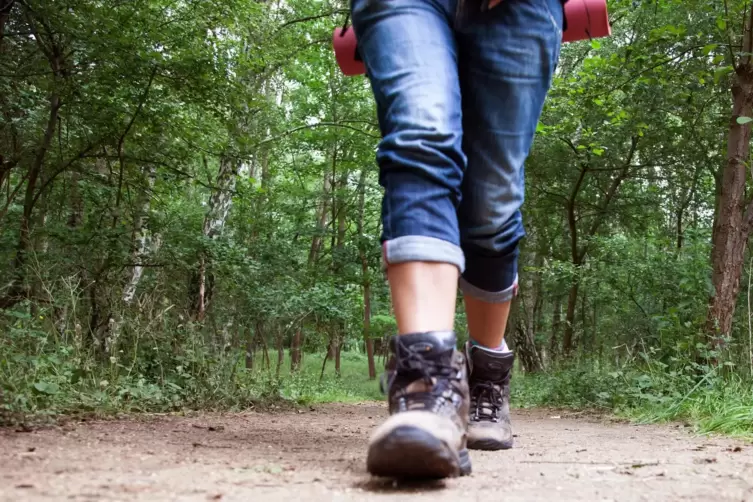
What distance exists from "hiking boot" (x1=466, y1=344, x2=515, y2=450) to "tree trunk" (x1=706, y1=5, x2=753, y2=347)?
11.7ft

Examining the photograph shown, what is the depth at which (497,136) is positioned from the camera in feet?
6.19

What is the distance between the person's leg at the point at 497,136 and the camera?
1.83 metres

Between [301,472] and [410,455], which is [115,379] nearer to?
[301,472]

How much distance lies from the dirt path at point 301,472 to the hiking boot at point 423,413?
0.04 metres

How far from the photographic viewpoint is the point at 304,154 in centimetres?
1791

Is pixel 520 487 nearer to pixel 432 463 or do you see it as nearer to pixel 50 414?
pixel 432 463

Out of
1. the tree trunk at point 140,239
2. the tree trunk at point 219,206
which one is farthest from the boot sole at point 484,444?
the tree trunk at point 219,206

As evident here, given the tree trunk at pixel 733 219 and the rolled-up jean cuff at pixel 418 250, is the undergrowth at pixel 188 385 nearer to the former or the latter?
the tree trunk at pixel 733 219

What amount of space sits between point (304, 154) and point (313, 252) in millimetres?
2871

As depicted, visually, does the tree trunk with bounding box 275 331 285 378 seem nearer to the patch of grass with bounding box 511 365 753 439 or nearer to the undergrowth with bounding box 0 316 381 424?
the undergrowth with bounding box 0 316 381 424

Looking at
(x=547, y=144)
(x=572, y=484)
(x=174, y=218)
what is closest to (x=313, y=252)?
(x=547, y=144)

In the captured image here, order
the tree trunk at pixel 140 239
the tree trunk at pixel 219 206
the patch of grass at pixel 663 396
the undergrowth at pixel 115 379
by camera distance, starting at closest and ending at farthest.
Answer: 1. the undergrowth at pixel 115 379
2. the patch of grass at pixel 663 396
3. the tree trunk at pixel 140 239
4. the tree trunk at pixel 219 206

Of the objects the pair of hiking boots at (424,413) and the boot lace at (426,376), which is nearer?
the pair of hiking boots at (424,413)

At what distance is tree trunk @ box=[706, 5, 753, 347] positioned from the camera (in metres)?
5.09
